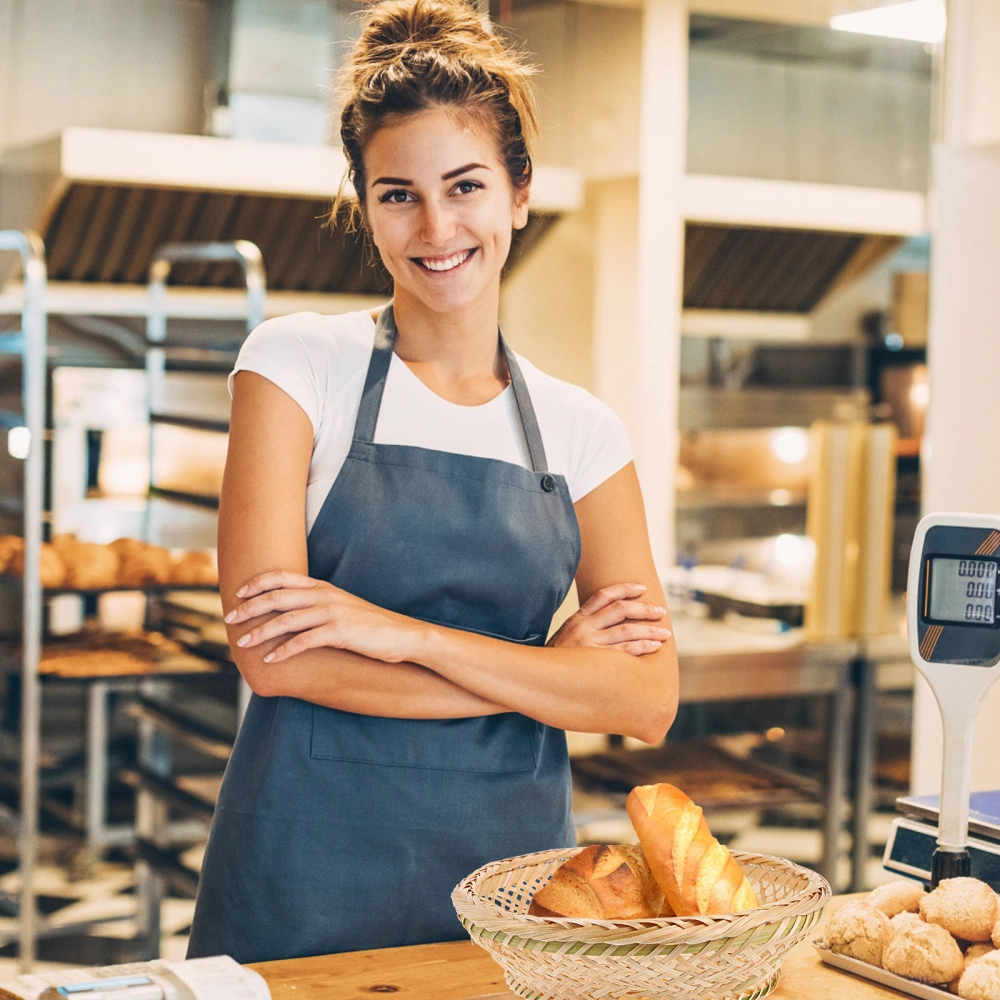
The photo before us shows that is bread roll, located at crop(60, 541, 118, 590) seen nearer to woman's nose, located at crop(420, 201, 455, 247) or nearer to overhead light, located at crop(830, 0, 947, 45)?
woman's nose, located at crop(420, 201, 455, 247)

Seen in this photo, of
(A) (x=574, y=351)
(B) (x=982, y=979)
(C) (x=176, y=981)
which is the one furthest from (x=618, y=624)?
(A) (x=574, y=351)

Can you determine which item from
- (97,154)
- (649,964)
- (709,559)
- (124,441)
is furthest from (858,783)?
(649,964)

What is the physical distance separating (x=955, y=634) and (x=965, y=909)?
27cm

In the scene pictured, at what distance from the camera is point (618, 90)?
16.8 feet

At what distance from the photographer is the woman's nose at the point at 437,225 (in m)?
1.67

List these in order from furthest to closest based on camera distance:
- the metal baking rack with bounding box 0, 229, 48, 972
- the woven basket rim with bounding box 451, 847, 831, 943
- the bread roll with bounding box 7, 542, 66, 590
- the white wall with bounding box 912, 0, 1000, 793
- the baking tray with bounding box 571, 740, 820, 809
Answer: the bread roll with bounding box 7, 542, 66, 590 < the baking tray with bounding box 571, 740, 820, 809 < the metal baking rack with bounding box 0, 229, 48, 972 < the white wall with bounding box 912, 0, 1000, 793 < the woven basket rim with bounding box 451, 847, 831, 943

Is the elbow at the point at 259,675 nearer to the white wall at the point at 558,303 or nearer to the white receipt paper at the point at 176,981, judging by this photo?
the white receipt paper at the point at 176,981

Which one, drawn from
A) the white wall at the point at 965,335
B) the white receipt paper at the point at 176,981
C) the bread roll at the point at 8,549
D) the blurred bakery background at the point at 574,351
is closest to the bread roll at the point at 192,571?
the blurred bakery background at the point at 574,351

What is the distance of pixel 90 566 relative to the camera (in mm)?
3996

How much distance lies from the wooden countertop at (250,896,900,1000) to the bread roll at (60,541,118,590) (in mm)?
2731

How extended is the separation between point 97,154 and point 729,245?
256 centimetres

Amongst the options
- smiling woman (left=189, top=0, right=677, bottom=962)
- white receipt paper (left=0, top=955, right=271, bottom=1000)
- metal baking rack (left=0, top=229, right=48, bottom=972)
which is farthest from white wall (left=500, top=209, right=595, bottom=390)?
white receipt paper (left=0, top=955, right=271, bottom=1000)

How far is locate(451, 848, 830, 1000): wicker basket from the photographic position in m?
1.08

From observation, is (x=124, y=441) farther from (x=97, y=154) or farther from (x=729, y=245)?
(x=729, y=245)
